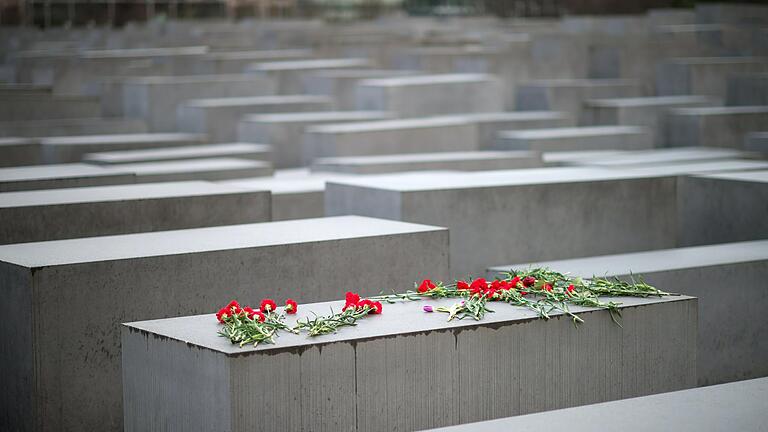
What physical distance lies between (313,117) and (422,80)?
70.5 inches

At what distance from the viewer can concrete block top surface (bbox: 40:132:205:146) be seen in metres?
11.6

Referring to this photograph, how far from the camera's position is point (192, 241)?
635 centimetres

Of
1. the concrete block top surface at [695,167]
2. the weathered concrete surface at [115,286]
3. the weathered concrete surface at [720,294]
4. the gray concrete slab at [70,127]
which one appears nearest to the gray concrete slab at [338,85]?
the gray concrete slab at [70,127]

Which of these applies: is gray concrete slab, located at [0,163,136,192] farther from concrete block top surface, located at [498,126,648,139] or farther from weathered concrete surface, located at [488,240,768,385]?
concrete block top surface, located at [498,126,648,139]

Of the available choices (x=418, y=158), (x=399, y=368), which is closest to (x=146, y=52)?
(x=418, y=158)

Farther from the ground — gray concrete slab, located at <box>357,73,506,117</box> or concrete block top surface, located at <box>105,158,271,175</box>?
gray concrete slab, located at <box>357,73,506,117</box>

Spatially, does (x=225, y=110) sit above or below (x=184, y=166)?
above

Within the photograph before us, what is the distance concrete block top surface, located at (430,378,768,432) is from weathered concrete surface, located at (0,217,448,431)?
2574 mm

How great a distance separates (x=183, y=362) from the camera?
14.0 ft

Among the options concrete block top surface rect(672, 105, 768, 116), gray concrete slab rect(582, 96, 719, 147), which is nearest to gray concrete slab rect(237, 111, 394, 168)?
gray concrete slab rect(582, 96, 719, 147)

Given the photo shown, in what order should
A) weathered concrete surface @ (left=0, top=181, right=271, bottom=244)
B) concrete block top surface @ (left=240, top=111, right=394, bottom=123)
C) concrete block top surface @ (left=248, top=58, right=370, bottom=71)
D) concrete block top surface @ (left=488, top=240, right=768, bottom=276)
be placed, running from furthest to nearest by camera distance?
concrete block top surface @ (left=248, top=58, right=370, bottom=71), concrete block top surface @ (left=240, top=111, right=394, bottom=123), weathered concrete surface @ (left=0, top=181, right=271, bottom=244), concrete block top surface @ (left=488, top=240, right=768, bottom=276)

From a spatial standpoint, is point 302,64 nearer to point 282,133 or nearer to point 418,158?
point 282,133

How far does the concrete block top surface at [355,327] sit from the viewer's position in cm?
425

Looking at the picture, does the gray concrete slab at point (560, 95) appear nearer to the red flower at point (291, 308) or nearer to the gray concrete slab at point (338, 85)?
the gray concrete slab at point (338, 85)
